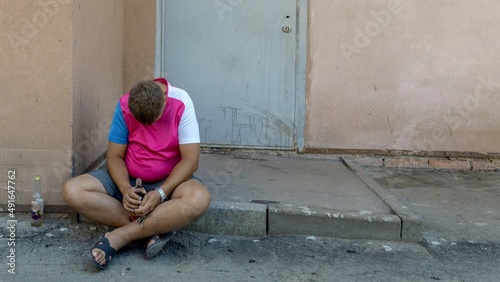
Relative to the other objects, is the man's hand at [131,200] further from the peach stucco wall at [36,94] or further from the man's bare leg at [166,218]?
the peach stucco wall at [36,94]

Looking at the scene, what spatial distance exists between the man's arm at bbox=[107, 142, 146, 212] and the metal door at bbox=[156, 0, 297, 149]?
2.24 meters

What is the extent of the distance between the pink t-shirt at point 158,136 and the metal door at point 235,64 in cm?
→ 216

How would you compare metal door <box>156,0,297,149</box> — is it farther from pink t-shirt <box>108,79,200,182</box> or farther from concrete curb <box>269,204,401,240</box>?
pink t-shirt <box>108,79,200,182</box>

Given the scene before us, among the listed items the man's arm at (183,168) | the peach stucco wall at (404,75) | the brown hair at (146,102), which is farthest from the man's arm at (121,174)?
the peach stucco wall at (404,75)

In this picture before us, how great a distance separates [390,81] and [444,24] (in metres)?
0.78

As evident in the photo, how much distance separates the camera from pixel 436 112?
639 cm

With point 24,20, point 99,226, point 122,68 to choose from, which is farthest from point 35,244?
point 122,68

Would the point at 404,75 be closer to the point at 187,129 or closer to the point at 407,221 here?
the point at 407,221

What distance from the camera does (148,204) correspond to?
3.83m

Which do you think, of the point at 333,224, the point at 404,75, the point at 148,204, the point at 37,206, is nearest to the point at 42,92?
the point at 37,206

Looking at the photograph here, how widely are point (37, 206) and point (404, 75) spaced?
12.5 ft

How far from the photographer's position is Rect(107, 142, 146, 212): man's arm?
12.6ft

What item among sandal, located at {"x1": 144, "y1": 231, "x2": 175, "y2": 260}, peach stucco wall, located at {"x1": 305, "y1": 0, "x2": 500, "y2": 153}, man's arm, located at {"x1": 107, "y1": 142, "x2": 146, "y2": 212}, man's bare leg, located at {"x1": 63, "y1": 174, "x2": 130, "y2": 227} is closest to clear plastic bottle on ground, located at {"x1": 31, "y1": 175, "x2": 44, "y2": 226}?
man's bare leg, located at {"x1": 63, "y1": 174, "x2": 130, "y2": 227}

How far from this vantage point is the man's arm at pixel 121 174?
3844 millimetres
